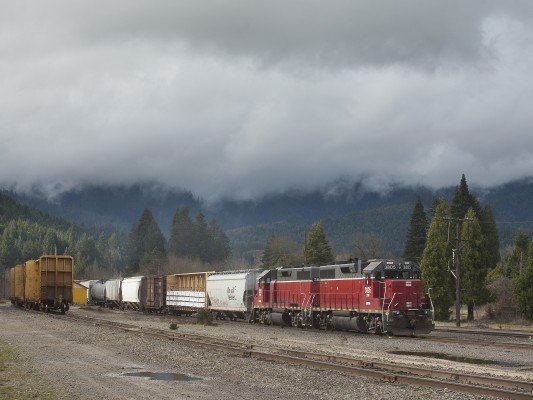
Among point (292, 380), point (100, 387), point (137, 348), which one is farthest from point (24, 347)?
point (292, 380)

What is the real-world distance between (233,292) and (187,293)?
12.0 m

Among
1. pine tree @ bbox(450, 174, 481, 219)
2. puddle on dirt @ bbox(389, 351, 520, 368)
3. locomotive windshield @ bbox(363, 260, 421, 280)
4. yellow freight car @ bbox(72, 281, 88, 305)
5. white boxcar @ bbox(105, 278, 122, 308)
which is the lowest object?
yellow freight car @ bbox(72, 281, 88, 305)

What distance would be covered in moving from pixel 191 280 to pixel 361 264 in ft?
99.8

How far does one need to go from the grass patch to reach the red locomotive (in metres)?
19.4

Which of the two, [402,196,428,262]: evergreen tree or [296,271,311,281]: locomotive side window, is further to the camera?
[402,196,428,262]: evergreen tree

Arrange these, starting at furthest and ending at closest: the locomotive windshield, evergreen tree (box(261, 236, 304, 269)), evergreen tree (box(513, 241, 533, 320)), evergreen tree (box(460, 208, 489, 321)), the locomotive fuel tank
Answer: evergreen tree (box(261, 236, 304, 269)) → the locomotive fuel tank → evergreen tree (box(460, 208, 489, 321)) → evergreen tree (box(513, 241, 533, 320)) → the locomotive windshield

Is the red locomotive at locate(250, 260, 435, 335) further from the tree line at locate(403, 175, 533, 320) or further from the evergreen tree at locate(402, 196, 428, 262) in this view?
the evergreen tree at locate(402, 196, 428, 262)

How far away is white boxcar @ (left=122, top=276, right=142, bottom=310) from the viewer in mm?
82100

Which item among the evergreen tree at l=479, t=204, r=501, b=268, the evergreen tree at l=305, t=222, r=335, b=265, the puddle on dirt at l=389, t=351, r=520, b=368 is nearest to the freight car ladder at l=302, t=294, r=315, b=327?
the puddle on dirt at l=389, t=351, r=520, b=368

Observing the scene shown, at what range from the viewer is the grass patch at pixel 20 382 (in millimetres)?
16531

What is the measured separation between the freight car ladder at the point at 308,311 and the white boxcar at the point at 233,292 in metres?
8.49

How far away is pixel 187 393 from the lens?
664 inches

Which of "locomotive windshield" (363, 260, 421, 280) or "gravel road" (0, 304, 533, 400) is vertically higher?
"locomotive windshield" (363, 260, 421, 280)

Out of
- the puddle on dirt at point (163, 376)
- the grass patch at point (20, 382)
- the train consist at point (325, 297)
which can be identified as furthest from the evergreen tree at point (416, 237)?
the puddle on dirt at point (163, 376)
